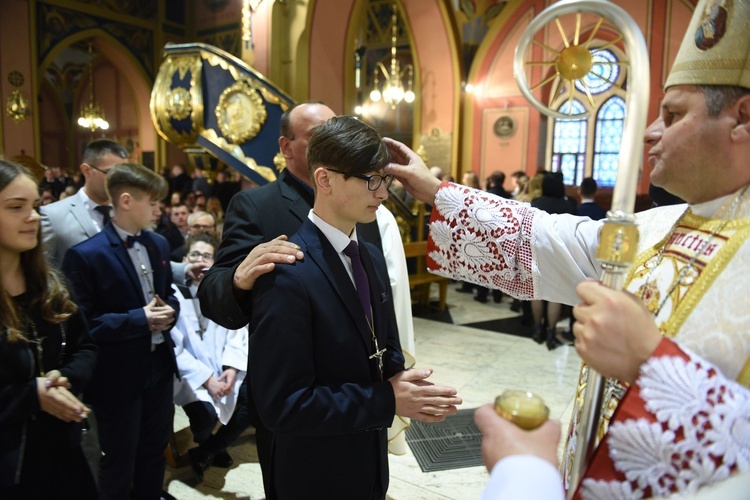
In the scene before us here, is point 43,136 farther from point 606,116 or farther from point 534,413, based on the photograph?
point 534,413

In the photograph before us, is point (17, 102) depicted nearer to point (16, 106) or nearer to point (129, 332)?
point (16, 106)

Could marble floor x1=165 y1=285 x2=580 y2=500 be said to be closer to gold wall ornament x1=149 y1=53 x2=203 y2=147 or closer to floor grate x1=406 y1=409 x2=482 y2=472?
floor grate x1=406 y1=409 x2=482 y2=472

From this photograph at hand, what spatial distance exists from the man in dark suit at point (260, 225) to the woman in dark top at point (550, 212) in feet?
10.1

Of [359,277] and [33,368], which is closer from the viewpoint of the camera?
[359,277]

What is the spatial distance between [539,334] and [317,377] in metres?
4.51

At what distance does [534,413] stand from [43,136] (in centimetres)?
1967

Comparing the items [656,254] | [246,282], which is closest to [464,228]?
[656,254]

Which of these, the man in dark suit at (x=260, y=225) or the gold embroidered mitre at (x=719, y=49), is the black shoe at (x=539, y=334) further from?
the gold embroidered mitre at (x=719, y=49)

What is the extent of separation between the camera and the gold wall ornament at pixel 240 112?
4.54m

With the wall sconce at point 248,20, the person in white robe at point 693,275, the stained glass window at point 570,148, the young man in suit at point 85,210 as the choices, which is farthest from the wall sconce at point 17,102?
the person in white robe at point 693,275

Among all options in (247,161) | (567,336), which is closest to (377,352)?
(247,161)

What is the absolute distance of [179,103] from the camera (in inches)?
187

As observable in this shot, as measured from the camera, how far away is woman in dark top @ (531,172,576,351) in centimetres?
488

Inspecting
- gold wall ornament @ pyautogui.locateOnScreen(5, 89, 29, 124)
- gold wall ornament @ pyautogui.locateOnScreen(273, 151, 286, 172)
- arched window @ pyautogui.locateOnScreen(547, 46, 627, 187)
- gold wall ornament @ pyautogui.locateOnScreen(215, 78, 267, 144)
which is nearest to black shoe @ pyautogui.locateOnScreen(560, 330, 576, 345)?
gold wall ornament @ pyautogui.locateOnScreen(273, 151, 286, 172)
